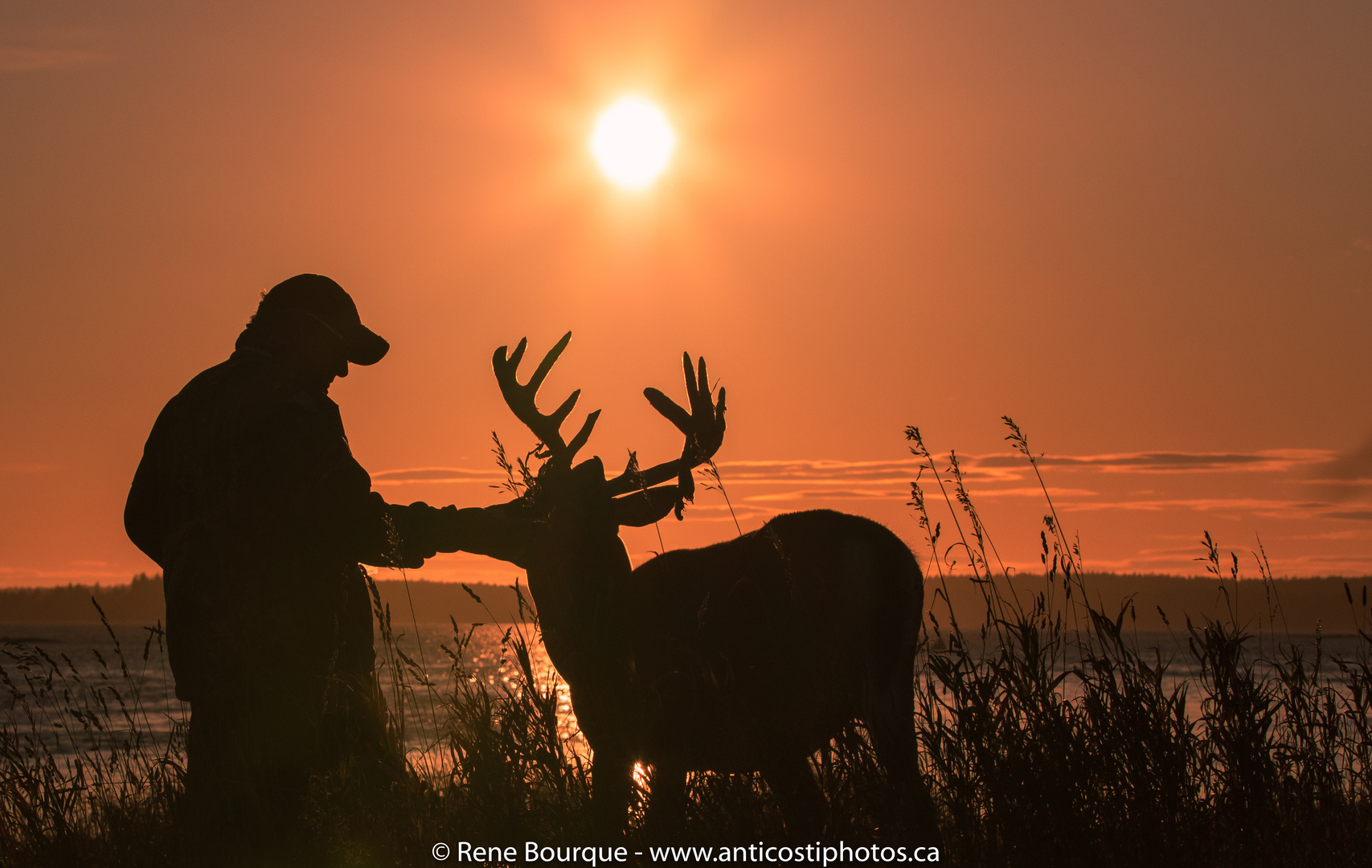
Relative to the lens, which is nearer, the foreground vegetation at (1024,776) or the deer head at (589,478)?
the foreground vegetation at (1024,776)

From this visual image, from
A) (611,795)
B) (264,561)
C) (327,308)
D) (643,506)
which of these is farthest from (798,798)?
(327,308)

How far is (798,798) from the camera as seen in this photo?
9.70 feet

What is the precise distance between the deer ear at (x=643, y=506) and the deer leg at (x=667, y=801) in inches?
61.4

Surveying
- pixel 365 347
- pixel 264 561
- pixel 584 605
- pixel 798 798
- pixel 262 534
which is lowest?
pixel 798 798

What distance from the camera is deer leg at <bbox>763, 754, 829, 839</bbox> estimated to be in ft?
9.37

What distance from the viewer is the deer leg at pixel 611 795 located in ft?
9.89

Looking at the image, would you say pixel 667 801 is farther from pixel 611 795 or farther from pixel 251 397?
pixel 251 397

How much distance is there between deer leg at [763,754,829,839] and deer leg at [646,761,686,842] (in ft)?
0.92

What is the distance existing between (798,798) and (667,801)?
16.1 inches

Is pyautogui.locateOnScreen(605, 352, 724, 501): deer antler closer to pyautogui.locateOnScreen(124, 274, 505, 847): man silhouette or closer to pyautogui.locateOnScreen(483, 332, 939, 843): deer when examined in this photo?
pyautogui.locateOnScreen(483, 332, 939, 843): deer

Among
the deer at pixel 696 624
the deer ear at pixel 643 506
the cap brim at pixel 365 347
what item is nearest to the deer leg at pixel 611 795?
the deer at pixel 696 624

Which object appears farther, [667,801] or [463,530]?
[463,530]

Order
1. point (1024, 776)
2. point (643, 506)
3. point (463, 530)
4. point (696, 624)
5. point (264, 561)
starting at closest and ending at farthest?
point (1024, 776)
point (264, 561)
point (463, 530)
point (696, 624)
point (643, 506)

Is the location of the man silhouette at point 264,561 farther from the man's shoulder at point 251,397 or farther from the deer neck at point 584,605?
the deer neck at point 584,605
